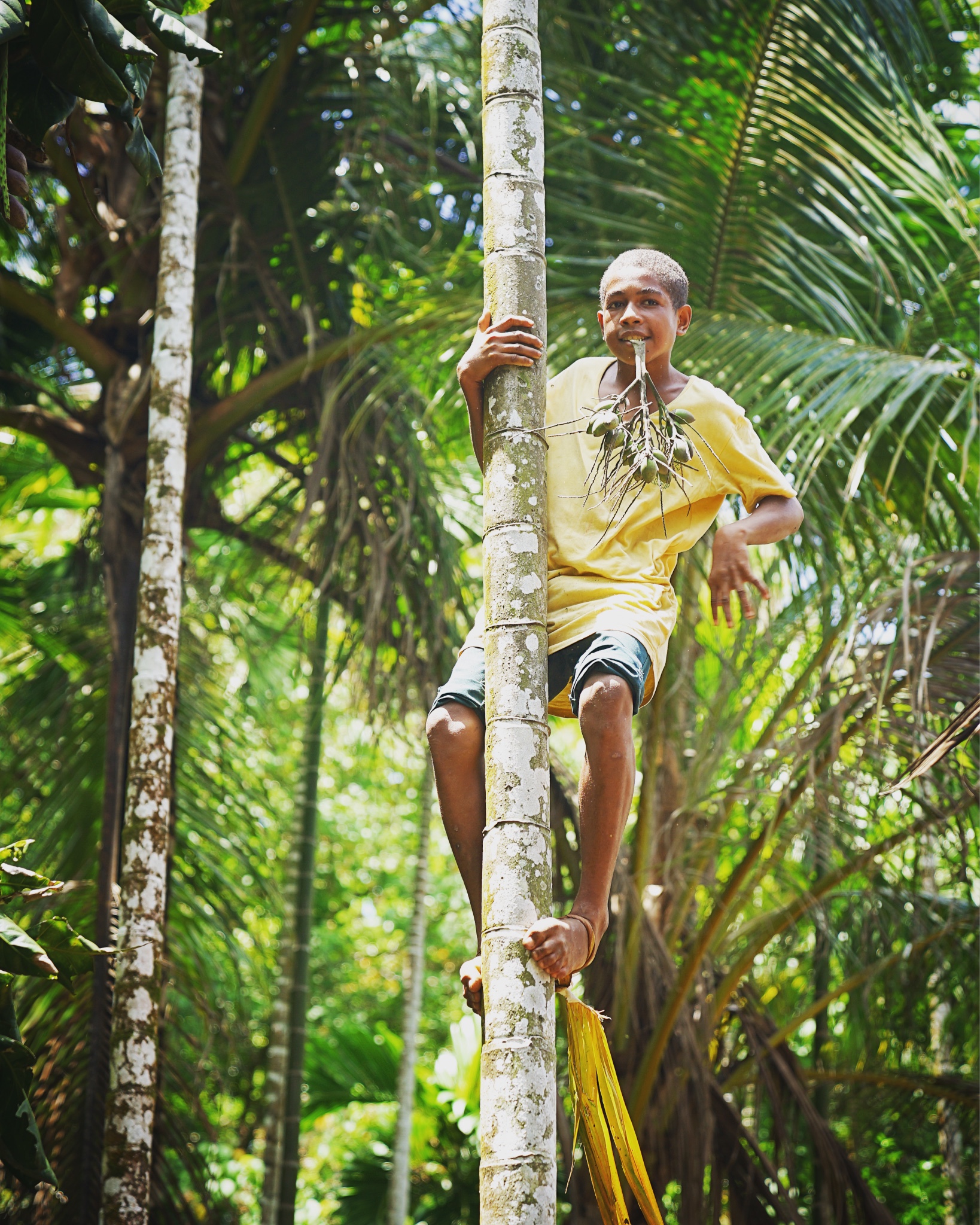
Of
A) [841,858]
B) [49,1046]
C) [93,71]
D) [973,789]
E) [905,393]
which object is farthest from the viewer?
[841,858]

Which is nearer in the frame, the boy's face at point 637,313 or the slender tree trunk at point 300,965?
the boy's face at point 637,313

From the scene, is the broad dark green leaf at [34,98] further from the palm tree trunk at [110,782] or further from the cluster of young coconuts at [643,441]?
the palm tree trunk at [110,782]

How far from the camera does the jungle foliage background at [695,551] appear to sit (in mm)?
4367

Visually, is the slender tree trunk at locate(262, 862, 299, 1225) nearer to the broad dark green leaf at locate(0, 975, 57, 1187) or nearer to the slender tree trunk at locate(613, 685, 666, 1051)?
the slender tree trunk at locate(613, 685, 666, 1051)

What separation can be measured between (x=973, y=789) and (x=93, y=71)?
125 inches

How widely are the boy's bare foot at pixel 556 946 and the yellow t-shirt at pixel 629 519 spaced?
59 centimetres

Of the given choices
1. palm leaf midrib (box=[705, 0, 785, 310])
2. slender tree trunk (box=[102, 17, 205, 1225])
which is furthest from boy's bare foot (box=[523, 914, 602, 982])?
palm leaf midrib (box=[705, 0, 785, 310])

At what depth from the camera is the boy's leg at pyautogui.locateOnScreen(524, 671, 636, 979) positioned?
7.42 feet

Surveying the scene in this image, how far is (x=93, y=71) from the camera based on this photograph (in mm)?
2699

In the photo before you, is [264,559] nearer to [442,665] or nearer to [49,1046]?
[442,665]

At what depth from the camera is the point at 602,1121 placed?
2.26m

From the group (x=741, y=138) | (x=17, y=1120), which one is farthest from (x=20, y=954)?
(x=741, y=138)

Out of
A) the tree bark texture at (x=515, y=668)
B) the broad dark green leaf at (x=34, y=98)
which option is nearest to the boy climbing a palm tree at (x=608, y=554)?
the tree bark texture at (x=515, y=668)

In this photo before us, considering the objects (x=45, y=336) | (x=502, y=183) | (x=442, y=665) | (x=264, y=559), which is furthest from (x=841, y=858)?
(x=45, y=336)
